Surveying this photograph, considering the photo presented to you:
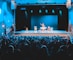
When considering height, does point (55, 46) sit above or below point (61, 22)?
below

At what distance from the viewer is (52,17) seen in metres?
4.77

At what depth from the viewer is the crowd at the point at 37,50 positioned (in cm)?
284

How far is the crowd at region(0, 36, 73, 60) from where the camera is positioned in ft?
9.32

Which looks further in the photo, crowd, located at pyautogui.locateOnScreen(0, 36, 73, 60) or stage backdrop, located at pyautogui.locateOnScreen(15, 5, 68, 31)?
stage backdrop, located at pyautogui.locateOnScreen(15, 5, 68, 31)

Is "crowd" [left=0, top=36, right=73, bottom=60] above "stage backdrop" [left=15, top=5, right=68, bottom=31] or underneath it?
underneath

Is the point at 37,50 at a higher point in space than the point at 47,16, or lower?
lower

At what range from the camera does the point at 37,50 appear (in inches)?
112

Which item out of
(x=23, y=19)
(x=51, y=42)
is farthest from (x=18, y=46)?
(x=23, y=19)

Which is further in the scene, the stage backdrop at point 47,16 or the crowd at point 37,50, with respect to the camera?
the stage backdrop at point 47,16

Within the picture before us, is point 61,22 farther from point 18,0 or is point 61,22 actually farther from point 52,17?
point 18,0

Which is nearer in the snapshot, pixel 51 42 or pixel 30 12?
pixel 51 42

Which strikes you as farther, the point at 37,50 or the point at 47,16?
the point at 47,16

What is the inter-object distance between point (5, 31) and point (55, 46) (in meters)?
0.82

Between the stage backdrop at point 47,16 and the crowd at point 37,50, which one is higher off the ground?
the stage backdrop at point 47,16
